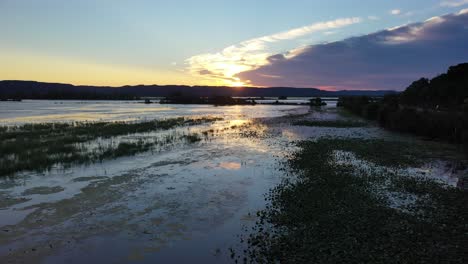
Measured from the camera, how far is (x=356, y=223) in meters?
12.0

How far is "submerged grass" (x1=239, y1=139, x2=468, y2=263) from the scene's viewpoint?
31.4 ft

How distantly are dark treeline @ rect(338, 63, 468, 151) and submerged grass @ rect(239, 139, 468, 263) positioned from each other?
53.7ft

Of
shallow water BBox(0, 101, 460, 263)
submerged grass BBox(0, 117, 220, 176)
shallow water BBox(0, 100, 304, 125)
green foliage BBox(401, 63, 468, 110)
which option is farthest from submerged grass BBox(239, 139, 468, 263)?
shallow water BBox(0, 100, 304, 125)

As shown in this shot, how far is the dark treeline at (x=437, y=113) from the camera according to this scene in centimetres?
3294

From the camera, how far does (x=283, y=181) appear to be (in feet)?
61.2

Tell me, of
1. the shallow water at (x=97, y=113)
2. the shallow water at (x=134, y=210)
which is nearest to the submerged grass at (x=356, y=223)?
the shallow water at (x=134, y=210)

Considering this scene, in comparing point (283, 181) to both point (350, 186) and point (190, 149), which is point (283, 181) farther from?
point (190, 149)

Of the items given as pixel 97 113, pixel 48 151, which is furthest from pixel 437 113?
pixel 97 113

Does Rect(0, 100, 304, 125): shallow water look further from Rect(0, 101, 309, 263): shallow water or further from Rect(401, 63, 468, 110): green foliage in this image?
Rect(0, 101, 309, 263): shallow water

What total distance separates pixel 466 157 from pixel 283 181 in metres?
16.0

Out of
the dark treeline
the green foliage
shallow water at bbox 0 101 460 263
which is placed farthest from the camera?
the green foliage

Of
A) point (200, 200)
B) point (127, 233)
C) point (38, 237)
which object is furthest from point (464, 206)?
point (38, 237)

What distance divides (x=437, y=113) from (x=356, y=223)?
3357 centimetres

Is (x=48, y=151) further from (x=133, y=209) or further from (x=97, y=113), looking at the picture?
(x=97, y=113)
